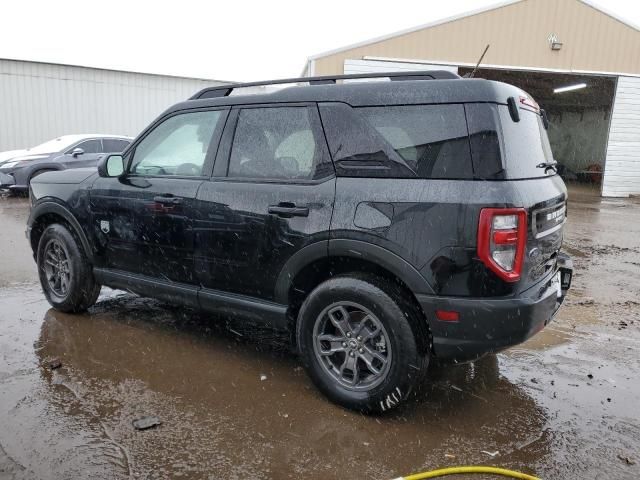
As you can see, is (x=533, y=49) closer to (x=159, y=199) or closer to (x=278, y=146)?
(x=278, y=146)

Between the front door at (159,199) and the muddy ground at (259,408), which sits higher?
the front door at (159,199)

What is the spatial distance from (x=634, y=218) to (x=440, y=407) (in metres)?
11.7

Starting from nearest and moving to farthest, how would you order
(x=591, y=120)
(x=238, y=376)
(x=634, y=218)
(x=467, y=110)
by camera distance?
1. (x=467, y=110)
2. (x=238, y=376)
3. (x=634, y=218)
4. (x=591, y=120)

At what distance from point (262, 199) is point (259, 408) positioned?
1295 mm

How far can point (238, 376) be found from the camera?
3.51m

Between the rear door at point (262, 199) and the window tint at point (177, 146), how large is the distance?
0.70ft

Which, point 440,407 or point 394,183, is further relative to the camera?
point 440,407

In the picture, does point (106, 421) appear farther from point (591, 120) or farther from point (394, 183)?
point (591, 120)

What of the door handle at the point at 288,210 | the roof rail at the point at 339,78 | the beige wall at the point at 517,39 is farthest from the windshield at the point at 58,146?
the door handle at the point at 288,210

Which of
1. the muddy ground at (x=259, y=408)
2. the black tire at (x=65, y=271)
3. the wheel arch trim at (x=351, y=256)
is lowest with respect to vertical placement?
the muddy ground at (x=259, y=408)

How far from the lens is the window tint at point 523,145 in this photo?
2717mm

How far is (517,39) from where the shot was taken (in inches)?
612

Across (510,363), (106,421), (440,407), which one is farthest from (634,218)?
(106,421)

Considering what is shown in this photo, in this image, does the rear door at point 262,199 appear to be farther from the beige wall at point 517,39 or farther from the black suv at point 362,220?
the beige wall at point 517,39
